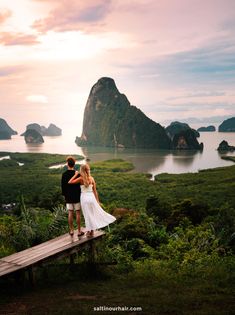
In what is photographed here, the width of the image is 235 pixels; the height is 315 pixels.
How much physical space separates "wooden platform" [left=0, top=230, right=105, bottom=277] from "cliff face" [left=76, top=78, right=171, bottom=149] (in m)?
127

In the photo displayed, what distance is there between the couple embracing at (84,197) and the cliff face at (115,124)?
12602 centimetres

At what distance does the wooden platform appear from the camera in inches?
225

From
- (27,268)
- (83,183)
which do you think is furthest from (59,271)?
(83,183)

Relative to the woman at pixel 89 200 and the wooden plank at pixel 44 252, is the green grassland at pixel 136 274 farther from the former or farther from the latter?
the woman at pixel 89 200

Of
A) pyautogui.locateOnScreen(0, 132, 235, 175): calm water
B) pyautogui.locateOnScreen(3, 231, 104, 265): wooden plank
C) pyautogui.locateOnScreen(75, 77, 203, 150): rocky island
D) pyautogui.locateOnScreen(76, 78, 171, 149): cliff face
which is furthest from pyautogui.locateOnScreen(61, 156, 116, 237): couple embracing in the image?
pyautogui.locateOnScreen(76, 78, 171, 149): cliff face

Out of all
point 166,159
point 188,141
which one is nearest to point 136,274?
point 166,159

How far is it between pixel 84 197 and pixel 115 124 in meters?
151

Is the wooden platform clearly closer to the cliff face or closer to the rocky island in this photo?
the rocky island

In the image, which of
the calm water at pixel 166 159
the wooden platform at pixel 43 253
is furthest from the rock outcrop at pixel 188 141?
the wooden platform at pixel 43 253

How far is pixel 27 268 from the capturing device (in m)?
5.72

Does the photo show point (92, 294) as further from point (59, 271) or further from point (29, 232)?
point (29, 232)

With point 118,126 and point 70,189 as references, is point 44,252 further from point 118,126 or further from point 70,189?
point 118,126

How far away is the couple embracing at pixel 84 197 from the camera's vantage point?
7062mm

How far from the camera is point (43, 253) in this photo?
20.1ft
